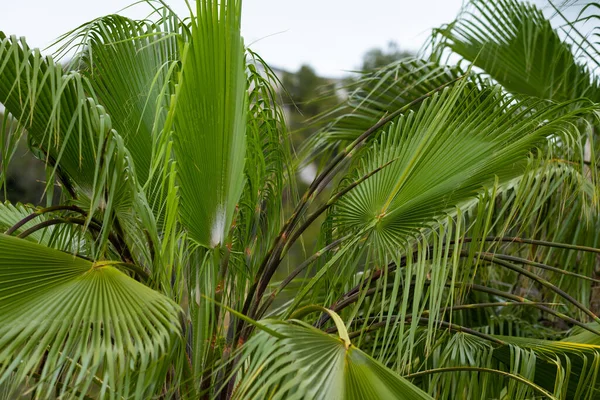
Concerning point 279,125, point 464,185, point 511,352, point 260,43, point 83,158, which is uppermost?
point 260,43

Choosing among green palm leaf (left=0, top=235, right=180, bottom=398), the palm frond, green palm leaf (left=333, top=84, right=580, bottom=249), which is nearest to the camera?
green palm leaf (left=0, top=235, right=180, bottom=398)

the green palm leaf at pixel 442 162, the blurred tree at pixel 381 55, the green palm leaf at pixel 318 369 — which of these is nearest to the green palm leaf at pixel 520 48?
the green palm leaf at pixel 442 162

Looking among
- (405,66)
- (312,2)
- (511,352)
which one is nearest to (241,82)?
(511,352)

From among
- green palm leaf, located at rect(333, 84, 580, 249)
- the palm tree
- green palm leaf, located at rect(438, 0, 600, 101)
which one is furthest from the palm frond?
green palm leaf, located at rect(438, 0, 600, 101)

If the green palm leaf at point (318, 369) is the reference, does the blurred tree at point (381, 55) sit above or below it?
above

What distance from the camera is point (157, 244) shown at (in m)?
1.48

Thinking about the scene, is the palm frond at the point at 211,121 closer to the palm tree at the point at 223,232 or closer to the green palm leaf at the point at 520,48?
the palm tree at the point at 223,232

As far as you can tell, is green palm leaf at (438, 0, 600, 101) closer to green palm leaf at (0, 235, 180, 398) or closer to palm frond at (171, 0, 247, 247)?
palm frond at (171, 0, 247, 247)

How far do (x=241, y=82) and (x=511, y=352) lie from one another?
98cm

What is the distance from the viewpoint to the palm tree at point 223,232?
130 cm

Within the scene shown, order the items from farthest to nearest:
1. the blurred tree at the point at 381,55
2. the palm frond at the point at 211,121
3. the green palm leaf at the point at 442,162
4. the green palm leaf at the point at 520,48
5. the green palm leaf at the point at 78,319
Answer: the blurred tree at the point at 381,55 < the green palm leaf at the point at 520,48 < the green palm leaf at the point at 442,162 < the palm frond at the point at 211,121 < the green palm leaf at the point at 78,319

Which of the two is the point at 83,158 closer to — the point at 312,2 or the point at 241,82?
the point at 241,82

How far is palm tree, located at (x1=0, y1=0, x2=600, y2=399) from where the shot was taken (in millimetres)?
1305

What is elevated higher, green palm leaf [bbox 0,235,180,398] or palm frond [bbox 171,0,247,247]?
palm frond [bbox 171,0,247,247]
